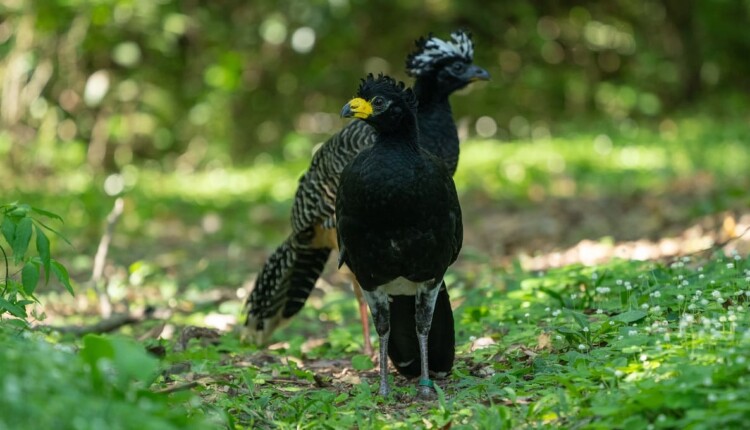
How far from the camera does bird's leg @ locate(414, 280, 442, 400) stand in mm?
5089

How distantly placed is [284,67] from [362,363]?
12674 mm

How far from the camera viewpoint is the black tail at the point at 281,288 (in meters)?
6.74

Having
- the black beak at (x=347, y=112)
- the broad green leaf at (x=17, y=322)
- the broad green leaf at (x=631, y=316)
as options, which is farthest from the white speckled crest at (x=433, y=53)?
the broad green leaf at (x=17, y=322)

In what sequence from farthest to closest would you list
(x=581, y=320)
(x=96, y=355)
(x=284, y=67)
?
(x=284, y=67), (x=581, y=320), (x=96, y=355)

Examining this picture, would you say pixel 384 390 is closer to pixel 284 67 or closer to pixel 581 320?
pixel 581 320

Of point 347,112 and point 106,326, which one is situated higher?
point 347,112

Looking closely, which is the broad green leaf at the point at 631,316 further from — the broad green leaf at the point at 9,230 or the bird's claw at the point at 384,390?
the broad green leaf at the point at 9,230

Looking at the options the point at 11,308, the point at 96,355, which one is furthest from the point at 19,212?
the point at 96,355

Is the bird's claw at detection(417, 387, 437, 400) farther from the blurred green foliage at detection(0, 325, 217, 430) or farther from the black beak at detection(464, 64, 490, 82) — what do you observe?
the black beak at detection(464, 64, 490, 82)

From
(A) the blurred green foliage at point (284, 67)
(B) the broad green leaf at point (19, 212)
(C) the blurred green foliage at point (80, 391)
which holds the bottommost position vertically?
(C) the blurred green foliage at point (80, 391)

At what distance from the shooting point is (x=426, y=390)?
5012 millimetres

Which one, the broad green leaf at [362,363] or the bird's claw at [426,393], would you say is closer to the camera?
the bird's claw at [426,393]

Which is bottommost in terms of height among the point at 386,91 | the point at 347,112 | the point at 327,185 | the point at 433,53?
the point at 327,185

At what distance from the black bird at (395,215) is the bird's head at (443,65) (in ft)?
6.25
